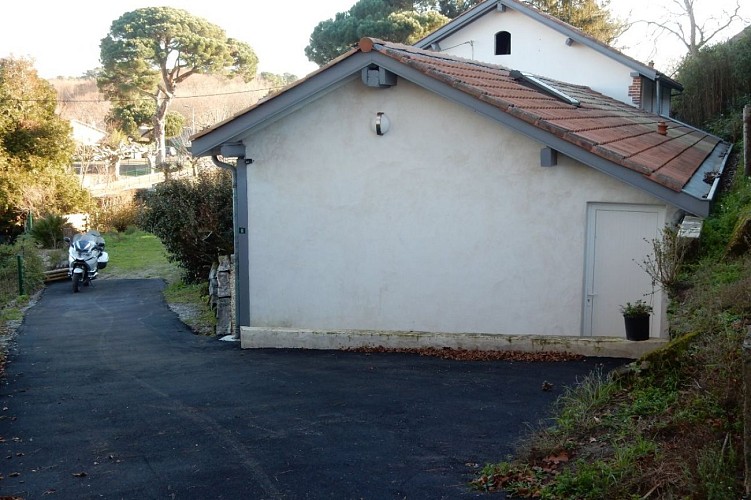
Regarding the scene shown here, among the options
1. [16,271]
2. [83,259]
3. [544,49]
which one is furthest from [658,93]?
[16,271]

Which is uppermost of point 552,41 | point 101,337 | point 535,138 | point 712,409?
point 552,41

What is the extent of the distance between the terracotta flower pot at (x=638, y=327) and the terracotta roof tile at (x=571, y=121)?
175cm

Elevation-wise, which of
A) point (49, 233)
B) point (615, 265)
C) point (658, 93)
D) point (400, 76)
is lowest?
point (49, 233)

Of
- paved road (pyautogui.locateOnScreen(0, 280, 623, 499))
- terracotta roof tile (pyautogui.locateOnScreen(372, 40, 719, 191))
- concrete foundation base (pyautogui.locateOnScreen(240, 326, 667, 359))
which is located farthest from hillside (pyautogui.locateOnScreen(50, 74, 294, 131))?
paved road (pyautogui.locateOnScreen(0, 280, 623, 499))

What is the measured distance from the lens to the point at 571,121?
12062mm

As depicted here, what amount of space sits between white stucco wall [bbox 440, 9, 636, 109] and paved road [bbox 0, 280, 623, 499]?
15.3m

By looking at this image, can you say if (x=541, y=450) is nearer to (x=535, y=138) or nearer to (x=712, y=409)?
(x=712, y=409)

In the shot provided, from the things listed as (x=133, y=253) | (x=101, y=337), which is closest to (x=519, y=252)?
(x=101, y=337)

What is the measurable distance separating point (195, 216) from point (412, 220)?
7434mm

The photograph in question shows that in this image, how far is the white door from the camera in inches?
429

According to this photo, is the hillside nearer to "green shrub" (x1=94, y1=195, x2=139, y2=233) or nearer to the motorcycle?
"green shrub" (x1=94, y1=195, x2=139, y2=233)

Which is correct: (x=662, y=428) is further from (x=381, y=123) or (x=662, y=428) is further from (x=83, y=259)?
(x=83, y=259)

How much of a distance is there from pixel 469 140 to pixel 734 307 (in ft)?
17.7

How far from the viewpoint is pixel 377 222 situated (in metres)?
12.0
